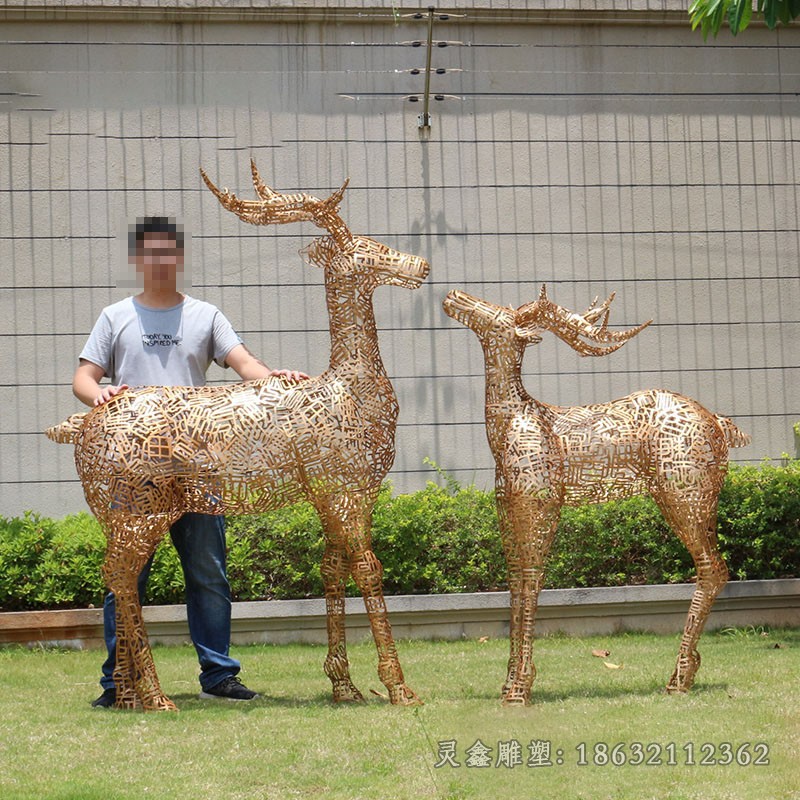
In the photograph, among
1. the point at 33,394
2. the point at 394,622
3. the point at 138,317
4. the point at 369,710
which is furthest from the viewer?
the point at 33,394

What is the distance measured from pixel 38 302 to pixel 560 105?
4.15 m

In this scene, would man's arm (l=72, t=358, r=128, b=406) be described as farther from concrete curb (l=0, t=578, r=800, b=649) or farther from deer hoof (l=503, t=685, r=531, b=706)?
deer hoof (l=503, t=685, r=531, b=706)

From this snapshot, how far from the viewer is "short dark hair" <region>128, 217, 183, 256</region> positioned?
5816mm

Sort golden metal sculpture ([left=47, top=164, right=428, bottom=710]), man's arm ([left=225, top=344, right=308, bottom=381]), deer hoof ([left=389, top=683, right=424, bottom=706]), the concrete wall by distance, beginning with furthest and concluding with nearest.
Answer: the concrete wall → man's arm ([left=225, top=344, right=308, bottom=381]) → deer hoof ([left=389, top=683, right=424, bottom=706]) → golden metal sculpture ([left=47, top=164, right=428, bottom=710])

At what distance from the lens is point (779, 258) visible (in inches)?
364

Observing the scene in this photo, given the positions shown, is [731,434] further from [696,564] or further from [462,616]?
[462,616]

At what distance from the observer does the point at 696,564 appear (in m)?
5.61

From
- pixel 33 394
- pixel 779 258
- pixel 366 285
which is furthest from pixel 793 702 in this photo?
pixel 33 394

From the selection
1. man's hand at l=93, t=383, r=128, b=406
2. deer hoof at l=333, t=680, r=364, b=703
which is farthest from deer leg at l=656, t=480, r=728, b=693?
man's hand at l=93, t=383, r=128, b=406

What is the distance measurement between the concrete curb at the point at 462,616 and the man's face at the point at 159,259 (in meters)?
2.41

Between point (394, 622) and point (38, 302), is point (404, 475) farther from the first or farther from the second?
point (38, 302)

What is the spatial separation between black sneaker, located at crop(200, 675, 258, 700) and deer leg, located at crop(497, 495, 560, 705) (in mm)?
1261

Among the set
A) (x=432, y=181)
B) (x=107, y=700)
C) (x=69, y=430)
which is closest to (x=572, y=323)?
(x=69, y=430)

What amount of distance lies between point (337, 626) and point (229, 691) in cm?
64
